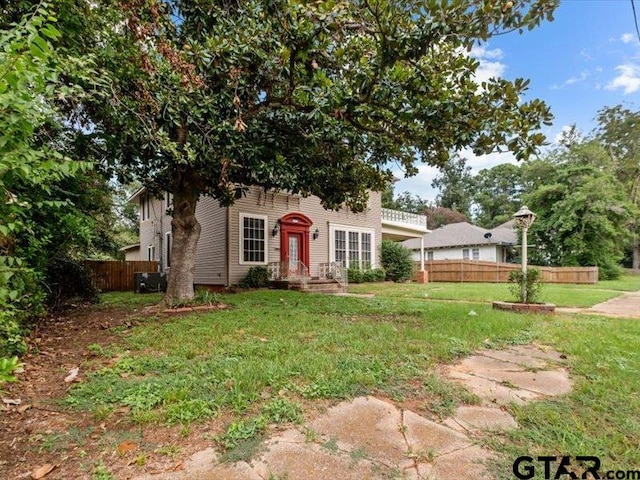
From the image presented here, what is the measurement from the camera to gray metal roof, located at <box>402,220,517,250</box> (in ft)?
84.2

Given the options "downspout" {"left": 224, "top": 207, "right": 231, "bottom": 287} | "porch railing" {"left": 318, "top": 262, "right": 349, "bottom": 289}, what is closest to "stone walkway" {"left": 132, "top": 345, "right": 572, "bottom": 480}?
"porch railing" {"left": 318, "top": 262, "right": 349, "bottom": 289}

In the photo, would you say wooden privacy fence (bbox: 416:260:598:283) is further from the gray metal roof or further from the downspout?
the downspout

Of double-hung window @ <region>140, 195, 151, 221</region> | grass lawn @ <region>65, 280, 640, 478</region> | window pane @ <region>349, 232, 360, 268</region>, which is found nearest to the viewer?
grass lawn @ <region>65, 280, 640, 478</region>

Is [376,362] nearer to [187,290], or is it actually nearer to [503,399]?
[503,399]

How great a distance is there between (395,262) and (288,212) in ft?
21.8

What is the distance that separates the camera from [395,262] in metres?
17.7

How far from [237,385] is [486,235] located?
87.2ft

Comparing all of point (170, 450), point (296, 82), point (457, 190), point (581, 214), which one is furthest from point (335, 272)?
point (457, 190)

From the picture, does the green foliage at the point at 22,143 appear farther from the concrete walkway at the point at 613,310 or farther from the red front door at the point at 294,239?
the red front door at the point at 294,239

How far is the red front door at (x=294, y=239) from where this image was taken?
45.0 ft

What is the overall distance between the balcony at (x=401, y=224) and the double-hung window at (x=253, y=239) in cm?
732

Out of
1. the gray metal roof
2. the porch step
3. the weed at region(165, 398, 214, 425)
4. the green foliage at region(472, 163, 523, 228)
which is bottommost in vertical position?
the weed at region(165, 398, 214, 425)

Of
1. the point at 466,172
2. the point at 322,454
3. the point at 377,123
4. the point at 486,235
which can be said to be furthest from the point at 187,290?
the point at 466,172

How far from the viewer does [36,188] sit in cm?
429
